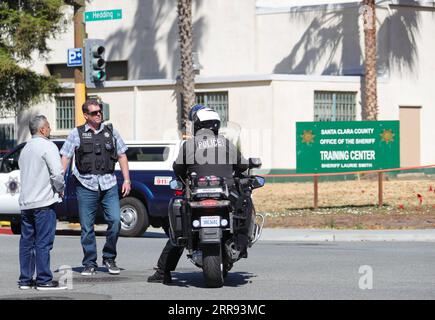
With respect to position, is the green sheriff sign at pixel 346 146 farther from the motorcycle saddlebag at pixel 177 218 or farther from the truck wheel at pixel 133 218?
the motorcycle saddlebag at pixel 177 218

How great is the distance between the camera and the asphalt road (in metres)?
11.0

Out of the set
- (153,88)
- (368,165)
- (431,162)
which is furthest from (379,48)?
(368,165)

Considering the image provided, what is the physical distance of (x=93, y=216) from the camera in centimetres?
1282

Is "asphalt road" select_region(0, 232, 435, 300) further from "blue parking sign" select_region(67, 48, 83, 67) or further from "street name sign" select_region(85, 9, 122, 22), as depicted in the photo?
"street name sign" select_region(85, 9, 122, 22)

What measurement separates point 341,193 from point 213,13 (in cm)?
1194

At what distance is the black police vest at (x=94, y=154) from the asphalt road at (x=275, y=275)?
1.29 m

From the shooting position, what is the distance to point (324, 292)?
11008 mm

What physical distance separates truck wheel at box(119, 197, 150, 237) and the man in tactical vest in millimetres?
6875

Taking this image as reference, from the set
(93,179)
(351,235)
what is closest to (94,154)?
(93,179)

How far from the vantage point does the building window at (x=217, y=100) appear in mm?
34875

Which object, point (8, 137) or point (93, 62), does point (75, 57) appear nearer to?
point (93, 62)

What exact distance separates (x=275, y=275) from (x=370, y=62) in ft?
68.1

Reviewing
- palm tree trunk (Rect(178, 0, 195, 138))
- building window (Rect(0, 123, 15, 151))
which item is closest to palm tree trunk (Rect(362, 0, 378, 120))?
palm tree trunk (Rect(178, 0, 195, 138))
